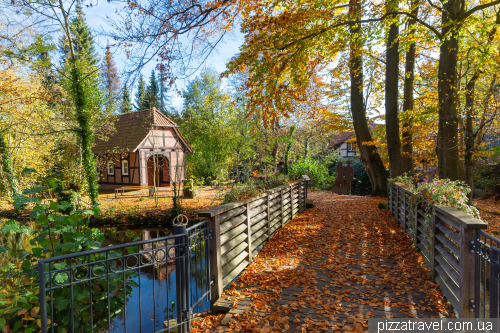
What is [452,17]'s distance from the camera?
6777 mm

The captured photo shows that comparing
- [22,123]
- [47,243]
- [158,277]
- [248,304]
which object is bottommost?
[158,277]

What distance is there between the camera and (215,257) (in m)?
3.83

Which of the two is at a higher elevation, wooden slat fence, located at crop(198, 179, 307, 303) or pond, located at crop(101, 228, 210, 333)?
wooden slat fence, located at crop(198, 179, 307, 303)

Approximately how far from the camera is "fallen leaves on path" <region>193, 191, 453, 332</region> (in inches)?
133

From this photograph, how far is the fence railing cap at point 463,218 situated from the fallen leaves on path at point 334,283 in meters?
1.01

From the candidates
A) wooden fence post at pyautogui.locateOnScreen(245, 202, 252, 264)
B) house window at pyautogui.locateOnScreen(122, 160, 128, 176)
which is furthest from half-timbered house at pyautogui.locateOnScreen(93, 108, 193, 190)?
wooden fence post at pyautogui.locateOnScreen(245, 202, 252, 264)

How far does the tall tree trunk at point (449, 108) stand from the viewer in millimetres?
7188

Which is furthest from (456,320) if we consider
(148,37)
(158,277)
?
(148,37)

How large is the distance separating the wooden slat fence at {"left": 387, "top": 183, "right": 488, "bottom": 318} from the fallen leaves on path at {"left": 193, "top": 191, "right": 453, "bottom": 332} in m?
0.21

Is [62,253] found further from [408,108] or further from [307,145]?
[307,145]

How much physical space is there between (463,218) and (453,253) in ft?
1.63

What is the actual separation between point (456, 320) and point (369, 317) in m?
0.84

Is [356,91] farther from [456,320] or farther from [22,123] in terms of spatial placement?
[22,123]

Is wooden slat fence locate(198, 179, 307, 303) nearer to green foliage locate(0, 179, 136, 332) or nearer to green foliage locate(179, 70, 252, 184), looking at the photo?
green foliage locate(0, 179, 136, 332)
